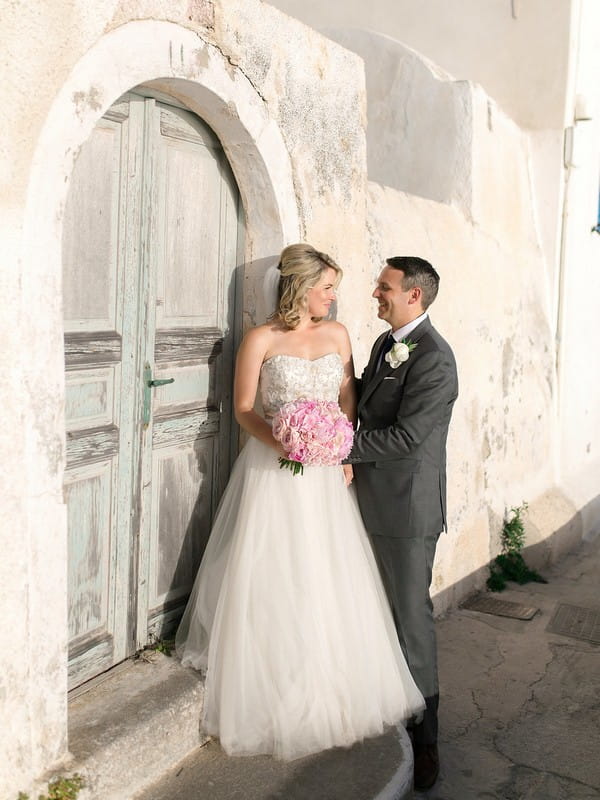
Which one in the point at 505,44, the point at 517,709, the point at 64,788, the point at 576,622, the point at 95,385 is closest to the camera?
the point at 64,788

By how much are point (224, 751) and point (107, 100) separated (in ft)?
8.21

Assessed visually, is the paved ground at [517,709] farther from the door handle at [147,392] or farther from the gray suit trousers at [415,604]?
the door handle at [147,392]

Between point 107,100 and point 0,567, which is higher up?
point 107,100

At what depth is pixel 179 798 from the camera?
3.17 meters

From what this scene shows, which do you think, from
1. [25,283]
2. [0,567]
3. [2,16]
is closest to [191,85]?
[2,16]

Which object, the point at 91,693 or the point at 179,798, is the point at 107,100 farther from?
the point at 179,798

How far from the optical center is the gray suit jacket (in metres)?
3.73

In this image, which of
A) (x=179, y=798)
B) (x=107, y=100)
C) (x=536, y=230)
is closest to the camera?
(x=107, y=100)

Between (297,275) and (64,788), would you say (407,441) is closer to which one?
(297,275)

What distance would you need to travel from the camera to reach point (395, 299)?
390cm

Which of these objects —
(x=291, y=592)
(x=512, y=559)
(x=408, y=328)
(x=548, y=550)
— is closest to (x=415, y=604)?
(x=291, y=592)

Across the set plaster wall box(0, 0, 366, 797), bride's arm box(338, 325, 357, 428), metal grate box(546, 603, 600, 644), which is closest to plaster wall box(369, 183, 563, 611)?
metal grate box(546, 603, 600, 644)

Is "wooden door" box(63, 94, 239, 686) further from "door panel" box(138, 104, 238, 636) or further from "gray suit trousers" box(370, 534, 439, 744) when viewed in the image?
"gray suit trousers" box(370, 534, 439, 744)

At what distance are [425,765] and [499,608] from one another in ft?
8.33
